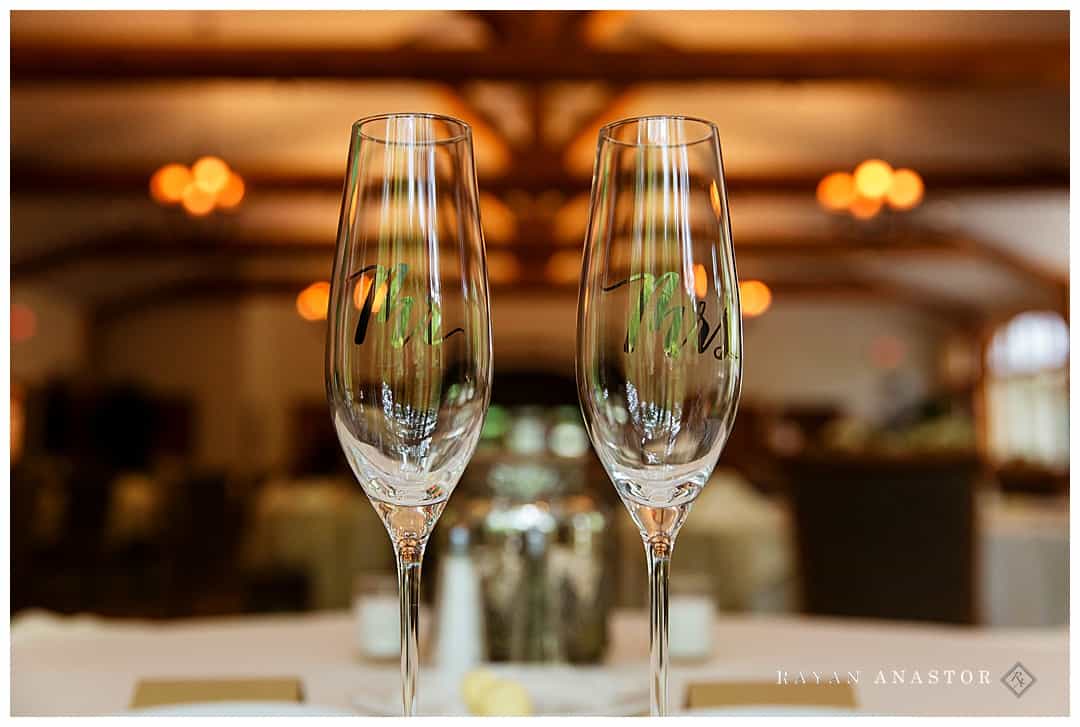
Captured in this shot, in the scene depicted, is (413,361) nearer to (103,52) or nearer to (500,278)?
(103,52)

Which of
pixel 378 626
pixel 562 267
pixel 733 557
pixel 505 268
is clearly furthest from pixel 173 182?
pixel 562 267

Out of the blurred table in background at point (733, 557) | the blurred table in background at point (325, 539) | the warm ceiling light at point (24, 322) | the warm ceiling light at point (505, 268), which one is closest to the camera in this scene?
the blurred table in background at point (733, 557)

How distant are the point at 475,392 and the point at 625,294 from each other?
0.27ft

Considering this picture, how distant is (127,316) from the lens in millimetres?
13836

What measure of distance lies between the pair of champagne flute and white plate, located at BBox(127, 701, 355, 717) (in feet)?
0.93

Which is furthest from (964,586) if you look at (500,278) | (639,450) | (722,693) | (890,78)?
(500,278)

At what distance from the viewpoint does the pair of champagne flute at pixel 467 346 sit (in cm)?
51

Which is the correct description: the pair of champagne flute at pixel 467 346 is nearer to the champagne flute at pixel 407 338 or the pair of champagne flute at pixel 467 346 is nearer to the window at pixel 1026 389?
the champagne flute at pixel 407 338

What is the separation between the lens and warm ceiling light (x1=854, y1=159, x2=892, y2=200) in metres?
5.14

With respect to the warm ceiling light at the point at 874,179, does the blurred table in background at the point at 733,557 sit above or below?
below

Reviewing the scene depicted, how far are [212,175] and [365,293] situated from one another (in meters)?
5.11

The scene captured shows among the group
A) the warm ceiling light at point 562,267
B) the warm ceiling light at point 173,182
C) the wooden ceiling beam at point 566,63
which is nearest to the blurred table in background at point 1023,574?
the wooden ceiling beam at point 566,63

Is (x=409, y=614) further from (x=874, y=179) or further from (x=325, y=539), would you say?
(x=325, y=539)

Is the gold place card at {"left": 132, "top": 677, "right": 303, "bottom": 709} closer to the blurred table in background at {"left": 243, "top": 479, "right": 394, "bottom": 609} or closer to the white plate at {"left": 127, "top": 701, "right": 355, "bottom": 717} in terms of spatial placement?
the white plate at {"left": 127, "top": 701, "right": 355, "bottom": 717}
